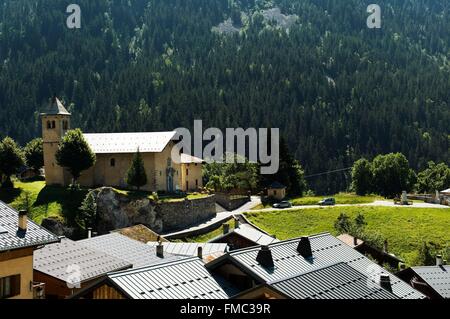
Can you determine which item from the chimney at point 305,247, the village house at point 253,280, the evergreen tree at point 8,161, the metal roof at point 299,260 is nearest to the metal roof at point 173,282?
the village house at point 253,280

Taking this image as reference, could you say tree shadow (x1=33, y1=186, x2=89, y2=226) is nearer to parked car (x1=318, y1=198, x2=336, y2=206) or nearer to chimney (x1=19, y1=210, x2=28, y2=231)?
parked car (x1=318, y1=198, x2=336, y2=206)

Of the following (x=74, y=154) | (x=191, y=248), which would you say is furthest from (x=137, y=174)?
(x=191, y=248)

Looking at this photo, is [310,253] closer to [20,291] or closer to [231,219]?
[20,291]

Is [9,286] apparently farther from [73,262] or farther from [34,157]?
[34,157]

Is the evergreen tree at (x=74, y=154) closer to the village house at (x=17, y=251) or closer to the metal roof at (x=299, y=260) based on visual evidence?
the metal roof at (x=299, y=260)

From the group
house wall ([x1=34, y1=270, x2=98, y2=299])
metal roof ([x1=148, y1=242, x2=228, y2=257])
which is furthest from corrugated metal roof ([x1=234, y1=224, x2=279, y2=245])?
house wall ([x1=34, y1=270, x2=98, y2=299])
